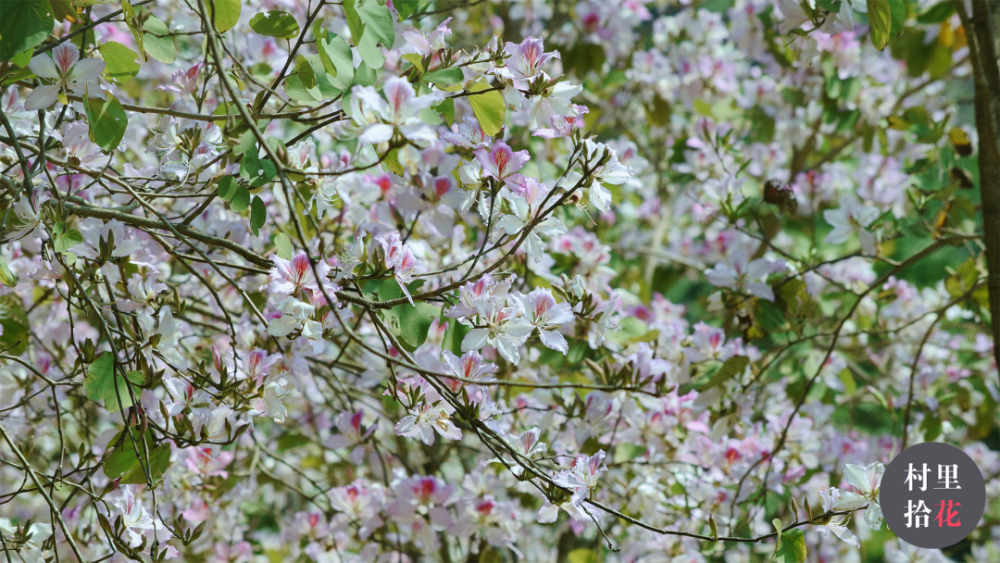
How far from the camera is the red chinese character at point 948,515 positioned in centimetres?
114

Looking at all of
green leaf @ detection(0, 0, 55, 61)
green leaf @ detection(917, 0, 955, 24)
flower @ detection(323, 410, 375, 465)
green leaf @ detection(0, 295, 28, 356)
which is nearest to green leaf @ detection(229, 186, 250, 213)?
green leaf @ detection(0, 0, 55, 61)

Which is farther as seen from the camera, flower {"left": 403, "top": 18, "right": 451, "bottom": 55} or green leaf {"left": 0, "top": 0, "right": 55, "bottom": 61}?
flower {"left": 403, "top": 18, "right": 451, "bottom": 55}

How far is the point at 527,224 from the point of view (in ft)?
2.63

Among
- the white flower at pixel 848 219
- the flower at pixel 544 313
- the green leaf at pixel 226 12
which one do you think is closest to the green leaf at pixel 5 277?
the green leaf at pixel 226 12

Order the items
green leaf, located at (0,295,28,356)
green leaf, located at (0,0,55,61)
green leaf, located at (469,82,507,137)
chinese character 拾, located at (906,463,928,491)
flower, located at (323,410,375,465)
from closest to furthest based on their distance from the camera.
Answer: green leaf, located at (0,0,55,61)
green leaf, located at (469,82,507,137)
green leaf, located at (0,295,28,356)
chinese character 拾, located at (906,463,928,491)
flower, located at (323,410,375,465)

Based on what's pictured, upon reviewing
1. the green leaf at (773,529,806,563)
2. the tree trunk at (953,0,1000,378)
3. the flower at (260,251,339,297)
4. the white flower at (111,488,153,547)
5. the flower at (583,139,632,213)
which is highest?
the tree trunk at (953,0,1000,378)

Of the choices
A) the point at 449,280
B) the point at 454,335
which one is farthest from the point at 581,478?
the point at 449,280

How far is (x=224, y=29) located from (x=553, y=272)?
79 cm

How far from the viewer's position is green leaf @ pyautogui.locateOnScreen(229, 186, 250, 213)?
0.84 m

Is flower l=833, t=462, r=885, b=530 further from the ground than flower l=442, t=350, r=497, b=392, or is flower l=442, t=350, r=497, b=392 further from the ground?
flower l=442, t=350, r=497, b=392

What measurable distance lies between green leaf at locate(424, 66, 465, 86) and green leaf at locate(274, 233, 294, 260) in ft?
0.78

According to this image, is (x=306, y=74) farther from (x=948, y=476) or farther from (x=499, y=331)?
(x=948, y=476)

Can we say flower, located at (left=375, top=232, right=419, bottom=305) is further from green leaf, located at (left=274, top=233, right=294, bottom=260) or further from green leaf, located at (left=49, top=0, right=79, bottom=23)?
green leaf, located at (left=49, top=0, right=79, bottom=23)

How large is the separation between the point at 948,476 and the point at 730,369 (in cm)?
38
